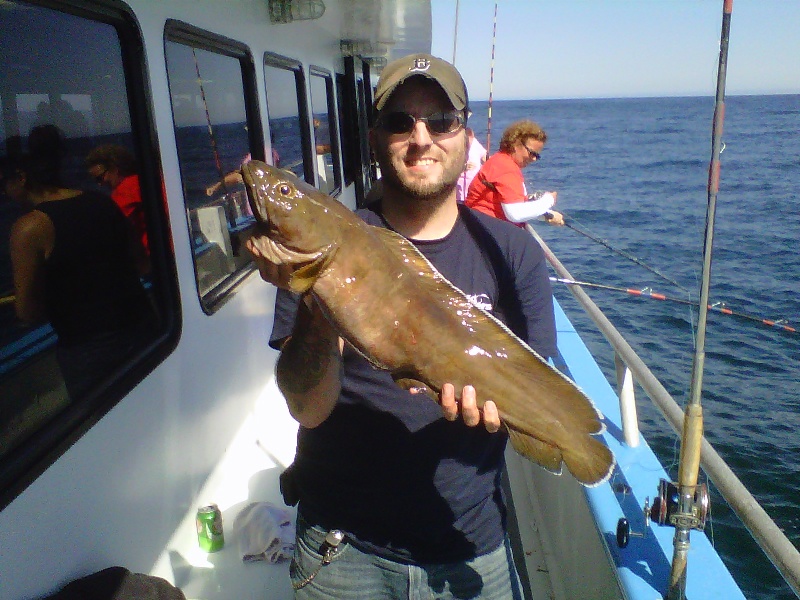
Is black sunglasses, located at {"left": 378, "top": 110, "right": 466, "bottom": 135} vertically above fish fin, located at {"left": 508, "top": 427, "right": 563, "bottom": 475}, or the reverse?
black sunglasses, located at {"left": 378, "top": 110, "right": 466, "bottom": 135}

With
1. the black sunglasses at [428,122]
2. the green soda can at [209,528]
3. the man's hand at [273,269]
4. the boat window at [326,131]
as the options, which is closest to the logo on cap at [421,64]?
the black sunglasses at [428,122]

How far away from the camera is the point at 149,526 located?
2678 millimetres

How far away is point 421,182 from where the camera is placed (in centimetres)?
200

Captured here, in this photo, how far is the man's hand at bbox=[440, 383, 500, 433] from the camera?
177 cm

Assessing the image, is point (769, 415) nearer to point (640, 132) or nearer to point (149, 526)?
point (149, 526)

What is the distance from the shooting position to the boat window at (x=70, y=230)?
1909mm

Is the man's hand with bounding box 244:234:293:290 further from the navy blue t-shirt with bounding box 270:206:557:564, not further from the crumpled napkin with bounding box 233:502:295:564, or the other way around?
the crumpled napkin with bounding box 233:502:295:564

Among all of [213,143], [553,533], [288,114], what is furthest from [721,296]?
[213,143]

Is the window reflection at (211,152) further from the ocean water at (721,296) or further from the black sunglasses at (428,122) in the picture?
the ocean water at (721,296)

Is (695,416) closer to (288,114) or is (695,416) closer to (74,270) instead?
(74,270)

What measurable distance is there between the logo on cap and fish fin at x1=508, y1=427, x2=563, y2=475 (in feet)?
3.99

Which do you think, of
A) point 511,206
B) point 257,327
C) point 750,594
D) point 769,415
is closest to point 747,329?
point 769,415

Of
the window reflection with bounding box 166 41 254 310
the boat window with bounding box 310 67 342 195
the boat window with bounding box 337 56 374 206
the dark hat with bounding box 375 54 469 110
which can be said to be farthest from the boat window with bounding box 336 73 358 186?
the dark hat with bounding box 375 54 469 110

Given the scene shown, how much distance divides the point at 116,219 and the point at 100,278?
268mm
